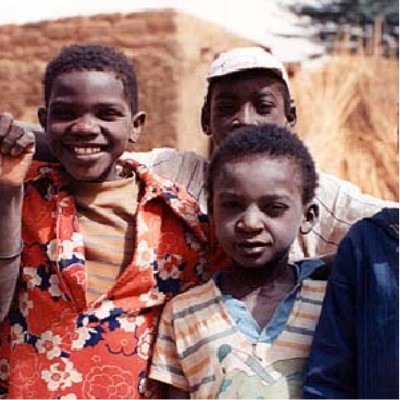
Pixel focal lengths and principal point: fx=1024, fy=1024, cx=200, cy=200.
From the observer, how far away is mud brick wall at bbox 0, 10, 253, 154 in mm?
5188

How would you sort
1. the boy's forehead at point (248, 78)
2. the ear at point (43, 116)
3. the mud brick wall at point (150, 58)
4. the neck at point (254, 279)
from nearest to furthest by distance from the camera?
the neck at point (254, 279), the ear at point (43, 116), the boy's forehead at point (248, 78), the mud brick wall at point (150, 58)

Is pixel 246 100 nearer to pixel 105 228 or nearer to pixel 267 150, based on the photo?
pixel 267 150

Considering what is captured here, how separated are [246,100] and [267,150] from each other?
41 cm

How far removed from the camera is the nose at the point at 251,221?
1946 mm

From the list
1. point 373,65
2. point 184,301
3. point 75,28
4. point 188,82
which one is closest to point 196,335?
point 184,301

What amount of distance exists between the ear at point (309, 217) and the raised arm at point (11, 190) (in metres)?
0.56

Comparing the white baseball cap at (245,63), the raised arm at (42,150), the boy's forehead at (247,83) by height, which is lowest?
the raised arm at (42,150)

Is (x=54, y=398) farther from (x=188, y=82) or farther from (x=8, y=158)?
(x=188, y=82)

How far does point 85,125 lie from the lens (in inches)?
80.4

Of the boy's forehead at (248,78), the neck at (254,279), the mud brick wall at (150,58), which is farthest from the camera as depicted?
the mud brick wall at (150,58)

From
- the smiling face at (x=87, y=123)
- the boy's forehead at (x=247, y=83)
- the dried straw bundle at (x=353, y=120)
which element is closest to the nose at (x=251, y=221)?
the smiling face at (x=87, y=123)

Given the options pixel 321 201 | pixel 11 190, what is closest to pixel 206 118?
pixel 321 201

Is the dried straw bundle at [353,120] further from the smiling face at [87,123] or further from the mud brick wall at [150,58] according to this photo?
the smiling face at [87,123]

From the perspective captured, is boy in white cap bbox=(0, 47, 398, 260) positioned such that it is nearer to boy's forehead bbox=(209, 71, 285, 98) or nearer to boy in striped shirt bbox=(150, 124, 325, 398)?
boy's forehead bbox=(209, 71, 285, 98)
